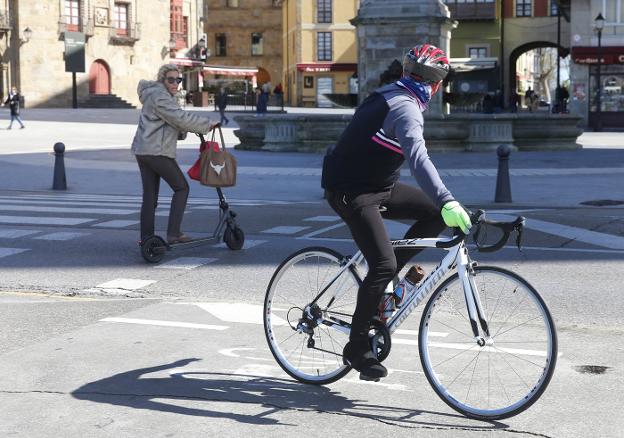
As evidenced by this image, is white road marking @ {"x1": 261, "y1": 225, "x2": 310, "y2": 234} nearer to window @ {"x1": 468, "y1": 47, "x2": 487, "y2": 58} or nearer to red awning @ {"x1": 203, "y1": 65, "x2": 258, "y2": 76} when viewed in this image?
window @ {"x1": 468, "y1": 47, "x2": 487, "y2": 58}

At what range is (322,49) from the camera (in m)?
82.6

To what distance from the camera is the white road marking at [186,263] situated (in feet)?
33.7

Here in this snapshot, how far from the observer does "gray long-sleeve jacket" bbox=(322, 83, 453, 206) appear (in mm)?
5273

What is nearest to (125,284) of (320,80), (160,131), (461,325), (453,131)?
(160,131)

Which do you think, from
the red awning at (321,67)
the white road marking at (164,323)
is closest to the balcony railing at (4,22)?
the red awning at (321,67)

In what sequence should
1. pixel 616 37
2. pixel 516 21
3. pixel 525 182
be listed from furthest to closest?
1. pixel 516 21
2. pixel 616 37
3. pixel 525 182

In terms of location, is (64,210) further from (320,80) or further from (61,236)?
(320,80)

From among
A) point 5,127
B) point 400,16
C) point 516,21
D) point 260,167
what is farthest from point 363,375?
point 516,21

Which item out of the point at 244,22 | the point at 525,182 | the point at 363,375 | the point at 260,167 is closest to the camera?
the point at 363,375

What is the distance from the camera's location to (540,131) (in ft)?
91.4

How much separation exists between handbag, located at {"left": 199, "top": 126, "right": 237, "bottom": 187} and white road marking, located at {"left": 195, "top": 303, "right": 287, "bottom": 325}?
2248mm

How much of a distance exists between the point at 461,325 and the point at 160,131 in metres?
5.30

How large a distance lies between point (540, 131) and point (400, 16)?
175 inches

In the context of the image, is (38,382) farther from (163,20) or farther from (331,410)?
(163,20)
